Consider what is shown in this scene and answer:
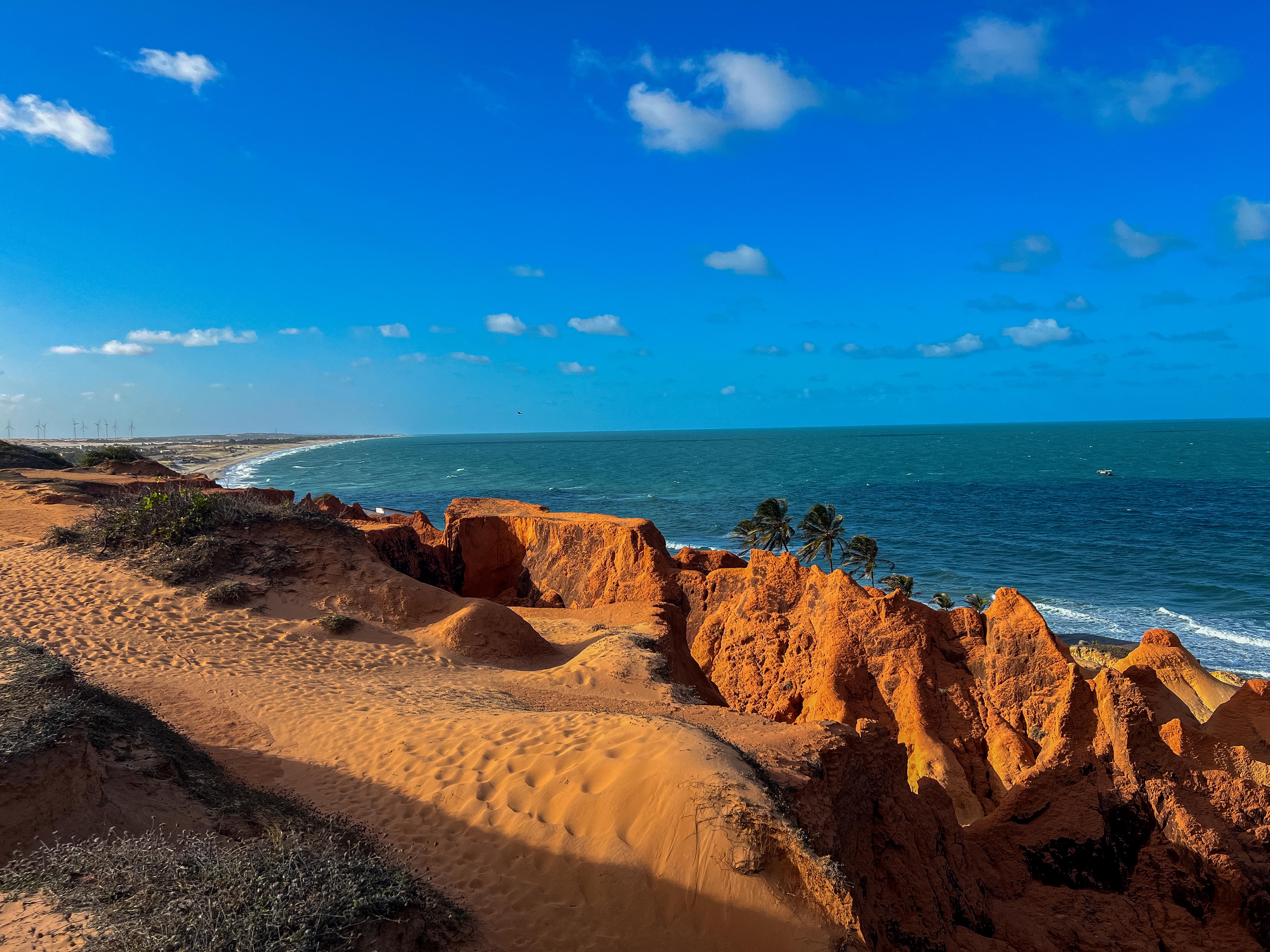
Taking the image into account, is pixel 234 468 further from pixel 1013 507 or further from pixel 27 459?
pixel 1013 507

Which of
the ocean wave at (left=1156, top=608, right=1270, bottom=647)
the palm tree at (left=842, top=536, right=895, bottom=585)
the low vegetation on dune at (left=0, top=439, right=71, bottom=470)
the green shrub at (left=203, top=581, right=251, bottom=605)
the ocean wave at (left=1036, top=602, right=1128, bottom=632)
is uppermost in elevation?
the low vegetation on dune at (left=0, top=439, right=71, bottom=470)

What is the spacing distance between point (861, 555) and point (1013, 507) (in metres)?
50.9

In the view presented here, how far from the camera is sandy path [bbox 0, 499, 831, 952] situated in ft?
23.0

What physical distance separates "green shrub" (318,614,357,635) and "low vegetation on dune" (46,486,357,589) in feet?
9.68

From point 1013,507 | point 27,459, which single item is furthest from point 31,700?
point 1013,507

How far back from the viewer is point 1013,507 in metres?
82.0

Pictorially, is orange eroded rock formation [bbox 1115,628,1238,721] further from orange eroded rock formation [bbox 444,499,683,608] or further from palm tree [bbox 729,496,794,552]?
palm tree [bbox 729,496,794,552]

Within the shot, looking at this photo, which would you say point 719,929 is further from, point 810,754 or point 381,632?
point 381,632

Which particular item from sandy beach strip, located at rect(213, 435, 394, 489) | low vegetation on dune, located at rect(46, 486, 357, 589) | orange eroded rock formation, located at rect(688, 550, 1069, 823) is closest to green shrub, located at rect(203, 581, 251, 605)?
low vegetation on dune, located at rect(46, 486, 357, 589)

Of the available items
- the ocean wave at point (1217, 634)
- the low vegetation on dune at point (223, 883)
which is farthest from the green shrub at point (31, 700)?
the ocean wave at point (1217, 634)

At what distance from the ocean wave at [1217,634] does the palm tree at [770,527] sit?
2229 centimetres

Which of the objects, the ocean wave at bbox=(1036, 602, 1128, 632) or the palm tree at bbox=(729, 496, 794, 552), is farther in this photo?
the palm tree at bbox=(729, 496, 794, 552)

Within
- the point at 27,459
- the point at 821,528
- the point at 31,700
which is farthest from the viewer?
the point at 27,459

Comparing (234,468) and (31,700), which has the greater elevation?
(31,700)
